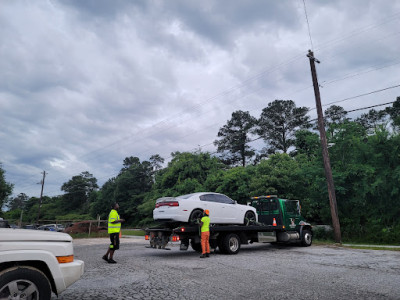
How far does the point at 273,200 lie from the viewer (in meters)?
13.4

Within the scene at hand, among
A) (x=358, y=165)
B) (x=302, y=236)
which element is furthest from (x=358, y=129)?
(x=302, y=236)

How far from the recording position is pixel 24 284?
140 inches

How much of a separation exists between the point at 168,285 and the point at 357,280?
4067 millimetres

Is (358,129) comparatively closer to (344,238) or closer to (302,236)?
(344,238)

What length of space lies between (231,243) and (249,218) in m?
1.58

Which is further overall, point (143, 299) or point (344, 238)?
point (344, 238)

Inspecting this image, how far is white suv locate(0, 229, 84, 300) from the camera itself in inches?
136

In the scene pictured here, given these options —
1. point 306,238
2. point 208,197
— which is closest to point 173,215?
point 208,197

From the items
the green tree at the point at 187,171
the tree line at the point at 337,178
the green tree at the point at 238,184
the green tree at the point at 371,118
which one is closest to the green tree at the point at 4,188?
the tree line at the point at 337,178

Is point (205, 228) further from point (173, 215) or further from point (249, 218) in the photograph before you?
point (249, 218)

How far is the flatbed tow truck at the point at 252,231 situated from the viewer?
10023 mm

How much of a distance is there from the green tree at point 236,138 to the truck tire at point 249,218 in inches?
1600

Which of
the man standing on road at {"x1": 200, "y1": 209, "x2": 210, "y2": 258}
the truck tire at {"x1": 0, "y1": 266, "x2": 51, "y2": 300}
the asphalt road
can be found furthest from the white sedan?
the truck tire at {"x1": 0, "y1": 266, "x2": 51, "y2": 300}

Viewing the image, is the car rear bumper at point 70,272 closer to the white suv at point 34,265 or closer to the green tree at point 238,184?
the white suv at point 34,265
